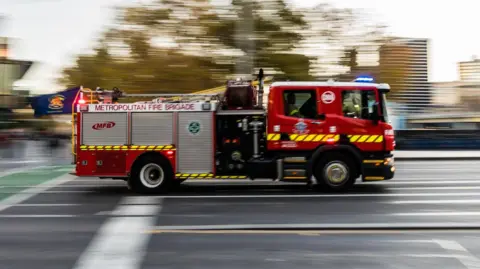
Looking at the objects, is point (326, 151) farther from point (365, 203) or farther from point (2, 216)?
point (2, 216)

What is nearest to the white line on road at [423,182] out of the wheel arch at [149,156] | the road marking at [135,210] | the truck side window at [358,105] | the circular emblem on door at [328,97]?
the truck side window at [358,105]

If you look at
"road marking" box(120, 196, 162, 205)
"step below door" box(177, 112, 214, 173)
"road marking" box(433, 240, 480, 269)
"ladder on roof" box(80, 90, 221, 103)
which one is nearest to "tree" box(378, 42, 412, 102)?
"ladder on roof" box(80, 90, 221, 103)

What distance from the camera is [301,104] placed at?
1293 cm

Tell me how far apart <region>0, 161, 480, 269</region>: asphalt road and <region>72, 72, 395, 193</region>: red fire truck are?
0.52m

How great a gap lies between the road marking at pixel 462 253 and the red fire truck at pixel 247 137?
5259mm

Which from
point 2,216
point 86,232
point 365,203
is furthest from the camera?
point 365,203

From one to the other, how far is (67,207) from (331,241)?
559cm

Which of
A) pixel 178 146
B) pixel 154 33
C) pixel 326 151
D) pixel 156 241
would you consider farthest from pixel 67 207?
pixel 154 33

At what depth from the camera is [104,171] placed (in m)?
13.1

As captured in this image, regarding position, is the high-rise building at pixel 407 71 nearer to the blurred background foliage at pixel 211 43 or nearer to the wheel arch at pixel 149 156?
the blurred background foliage at pixel 211 43

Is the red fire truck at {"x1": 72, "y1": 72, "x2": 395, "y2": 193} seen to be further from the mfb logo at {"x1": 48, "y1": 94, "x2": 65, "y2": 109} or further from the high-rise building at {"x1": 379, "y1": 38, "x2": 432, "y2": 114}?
the high-rise building at {"x1": 379, "y1": 38, "x2": 432, "y2": 114}

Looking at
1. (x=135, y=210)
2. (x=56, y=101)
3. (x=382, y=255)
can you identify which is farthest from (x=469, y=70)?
(x=382, y=255)

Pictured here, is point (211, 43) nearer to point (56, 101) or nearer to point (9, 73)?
point (56, 101)

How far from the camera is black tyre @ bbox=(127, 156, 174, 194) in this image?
43.0ft
